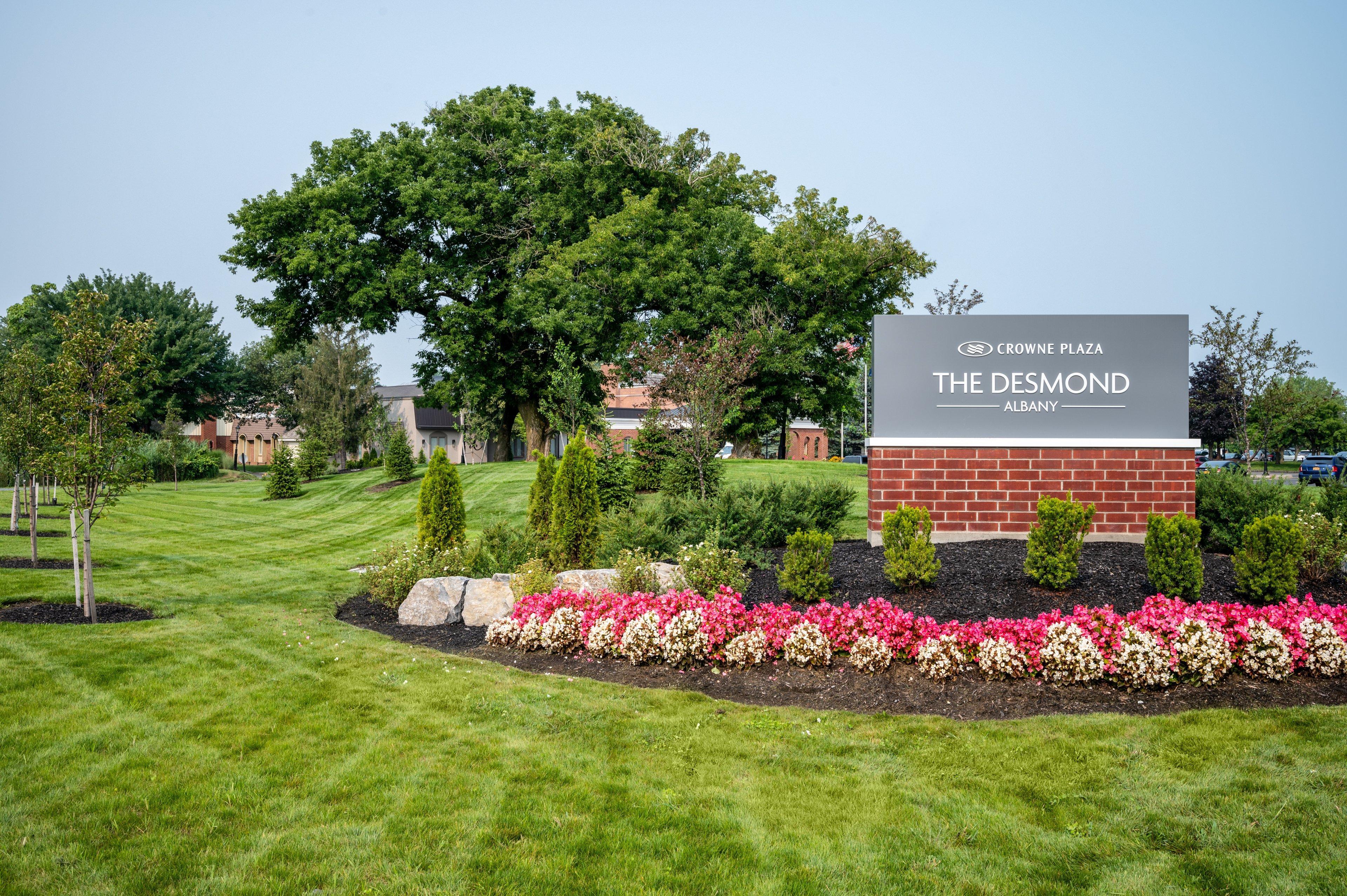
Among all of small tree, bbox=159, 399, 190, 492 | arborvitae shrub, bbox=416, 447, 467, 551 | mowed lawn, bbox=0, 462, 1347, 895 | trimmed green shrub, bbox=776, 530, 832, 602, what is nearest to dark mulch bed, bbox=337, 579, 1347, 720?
mowed lawn, bbox=0, 462, 1347, 895

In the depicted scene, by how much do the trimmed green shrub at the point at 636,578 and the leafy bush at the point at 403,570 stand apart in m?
2.34

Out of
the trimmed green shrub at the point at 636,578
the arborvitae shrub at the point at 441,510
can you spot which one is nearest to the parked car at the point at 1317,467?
the trimmed green shrub at the point at 636,578

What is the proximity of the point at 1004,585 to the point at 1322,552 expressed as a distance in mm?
3063

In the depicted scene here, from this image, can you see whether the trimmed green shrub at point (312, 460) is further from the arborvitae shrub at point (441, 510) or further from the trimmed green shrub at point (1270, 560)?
the trimmed green shrub at point (1270, 560)

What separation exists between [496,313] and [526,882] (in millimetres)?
25652

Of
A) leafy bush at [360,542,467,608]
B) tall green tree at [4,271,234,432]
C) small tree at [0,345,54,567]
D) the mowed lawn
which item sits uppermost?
tall green tree at [4,271,234,432]

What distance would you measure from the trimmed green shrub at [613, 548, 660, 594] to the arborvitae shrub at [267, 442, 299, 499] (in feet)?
72.3

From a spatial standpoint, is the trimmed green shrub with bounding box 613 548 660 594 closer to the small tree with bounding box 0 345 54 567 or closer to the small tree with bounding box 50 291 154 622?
the small tree with bounding box 50 291 154 622

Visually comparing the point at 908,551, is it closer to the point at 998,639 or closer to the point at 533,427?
the point at 998,639

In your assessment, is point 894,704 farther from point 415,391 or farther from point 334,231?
point 415,391

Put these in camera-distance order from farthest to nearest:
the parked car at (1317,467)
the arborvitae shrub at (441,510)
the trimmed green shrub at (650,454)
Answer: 1. the parked car at (1317,467)
2. the trimmed green shrub at (650,454)
3. the arborvitae shrub at (441,510)

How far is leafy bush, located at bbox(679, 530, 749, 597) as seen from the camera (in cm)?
807

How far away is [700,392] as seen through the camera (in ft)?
44.9

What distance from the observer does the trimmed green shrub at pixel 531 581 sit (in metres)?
8.59
